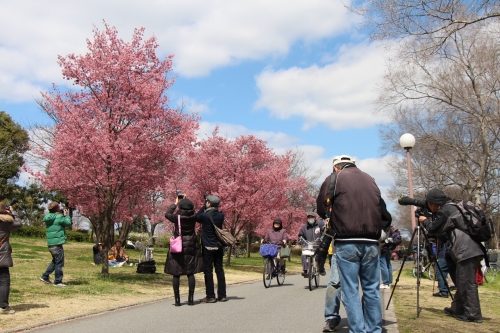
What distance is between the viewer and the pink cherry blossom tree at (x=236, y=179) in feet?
84.8

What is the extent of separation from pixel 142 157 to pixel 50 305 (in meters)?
5.36

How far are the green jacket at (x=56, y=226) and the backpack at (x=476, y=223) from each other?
8184 mm

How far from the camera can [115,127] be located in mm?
14398

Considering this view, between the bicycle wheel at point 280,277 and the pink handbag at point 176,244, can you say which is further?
the bicycle wheel at point 280,277

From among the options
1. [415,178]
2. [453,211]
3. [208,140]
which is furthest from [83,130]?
[415,178]

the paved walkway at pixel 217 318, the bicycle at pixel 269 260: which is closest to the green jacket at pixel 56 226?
the paved walkway at pixel 217 318

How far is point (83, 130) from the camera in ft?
45.5

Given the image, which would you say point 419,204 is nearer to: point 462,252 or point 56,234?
point 462,252

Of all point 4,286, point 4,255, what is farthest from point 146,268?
point 4,255

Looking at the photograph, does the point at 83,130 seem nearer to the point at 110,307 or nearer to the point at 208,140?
the point at 110,307

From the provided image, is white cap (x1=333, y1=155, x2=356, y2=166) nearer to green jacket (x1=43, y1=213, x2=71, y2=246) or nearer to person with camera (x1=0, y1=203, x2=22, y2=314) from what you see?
person with camera (x1=0, y1=203, x2=22, y2=314)

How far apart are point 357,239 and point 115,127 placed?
10.5 m

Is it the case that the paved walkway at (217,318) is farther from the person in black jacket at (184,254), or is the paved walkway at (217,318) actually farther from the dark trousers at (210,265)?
the person in black jacket at (184,254)

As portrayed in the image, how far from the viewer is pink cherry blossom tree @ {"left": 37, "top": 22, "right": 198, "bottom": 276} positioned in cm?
1379
